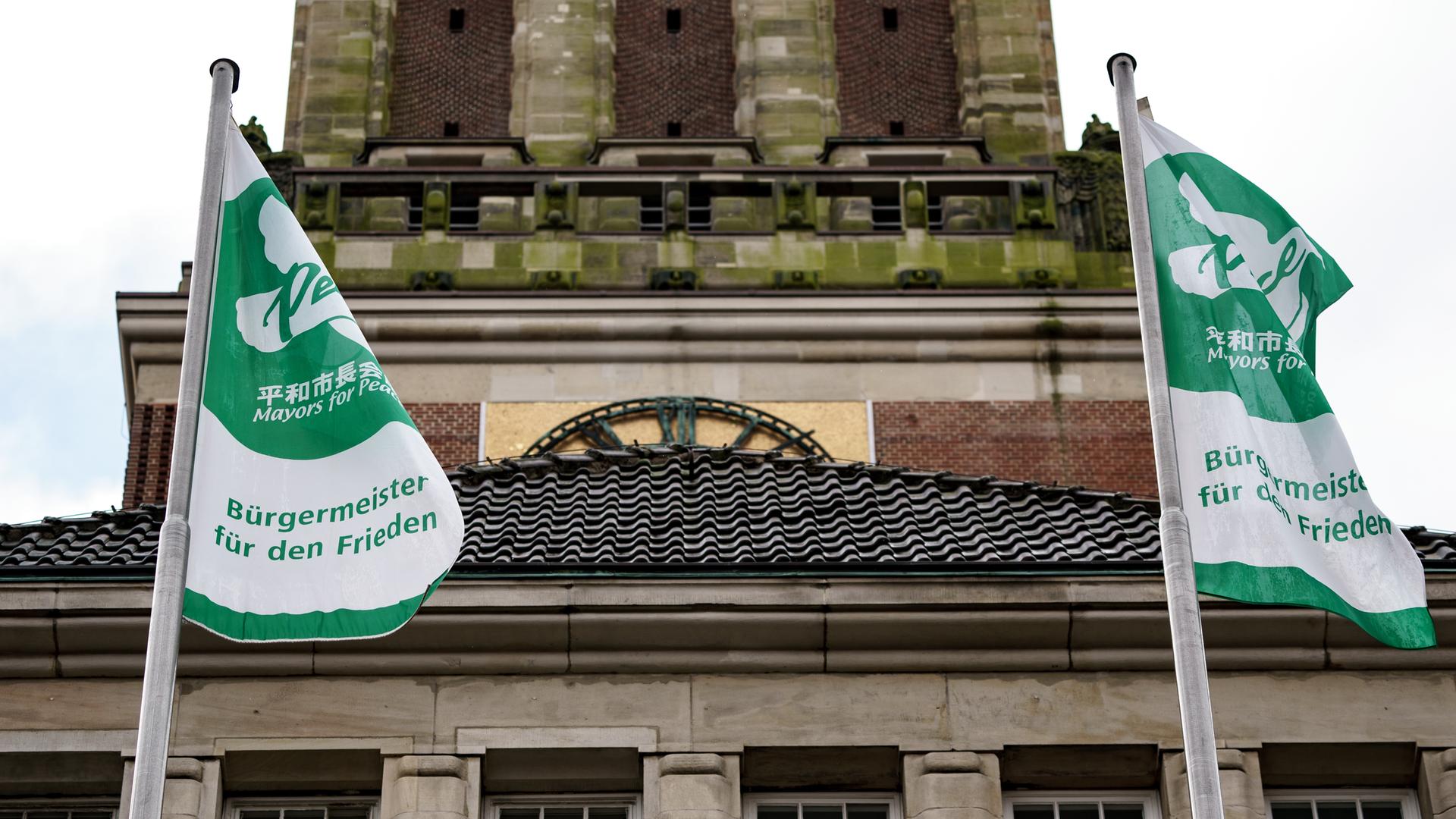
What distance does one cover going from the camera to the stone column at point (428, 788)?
64.3ft

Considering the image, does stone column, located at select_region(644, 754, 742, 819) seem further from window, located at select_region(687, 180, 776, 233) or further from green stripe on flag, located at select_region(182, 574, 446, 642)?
window, located at select_region(687, 180, 776, 233)

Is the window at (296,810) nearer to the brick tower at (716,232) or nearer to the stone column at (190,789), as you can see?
the stone column at (190,789)

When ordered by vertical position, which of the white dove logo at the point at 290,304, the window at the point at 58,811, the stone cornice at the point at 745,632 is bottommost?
the window at the point at 58,811

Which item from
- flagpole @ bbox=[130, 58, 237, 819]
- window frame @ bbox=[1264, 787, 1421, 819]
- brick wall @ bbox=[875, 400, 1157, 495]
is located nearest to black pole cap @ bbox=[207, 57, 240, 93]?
flagpole @ bbox=[130, 58, 237, 819]

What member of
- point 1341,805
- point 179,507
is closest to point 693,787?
point 179,507

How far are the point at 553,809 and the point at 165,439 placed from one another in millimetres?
17708

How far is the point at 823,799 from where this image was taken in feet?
66.2

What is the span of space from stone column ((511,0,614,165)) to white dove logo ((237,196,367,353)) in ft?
76.3

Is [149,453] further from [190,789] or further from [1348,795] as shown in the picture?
[1348,795]

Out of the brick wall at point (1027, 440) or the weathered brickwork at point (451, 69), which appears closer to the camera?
the brick wall at point (1027, 440)

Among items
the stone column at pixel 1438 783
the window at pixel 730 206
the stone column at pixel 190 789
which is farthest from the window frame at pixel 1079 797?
the window at pixel 730 206

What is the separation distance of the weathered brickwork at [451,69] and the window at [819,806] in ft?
79.8

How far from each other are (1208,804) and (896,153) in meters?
26.2

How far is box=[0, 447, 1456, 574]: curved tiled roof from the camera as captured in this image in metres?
21.5
